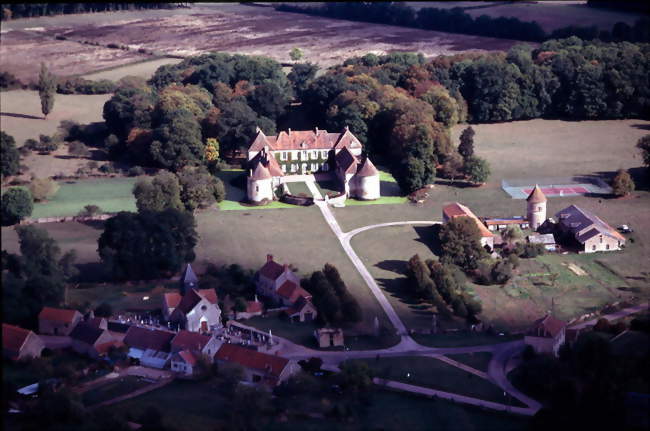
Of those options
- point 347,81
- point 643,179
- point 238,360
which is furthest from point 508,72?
point 238,360

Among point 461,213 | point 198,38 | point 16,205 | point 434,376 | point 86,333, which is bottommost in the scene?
point 434,376

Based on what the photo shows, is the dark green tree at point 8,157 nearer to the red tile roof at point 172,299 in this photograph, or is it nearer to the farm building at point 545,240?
the red tile roof at point 172,299

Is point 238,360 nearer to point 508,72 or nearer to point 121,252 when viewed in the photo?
point 121,252

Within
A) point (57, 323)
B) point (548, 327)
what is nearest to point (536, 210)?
point (548, 327)

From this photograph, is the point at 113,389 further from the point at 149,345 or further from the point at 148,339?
the point at 148,339

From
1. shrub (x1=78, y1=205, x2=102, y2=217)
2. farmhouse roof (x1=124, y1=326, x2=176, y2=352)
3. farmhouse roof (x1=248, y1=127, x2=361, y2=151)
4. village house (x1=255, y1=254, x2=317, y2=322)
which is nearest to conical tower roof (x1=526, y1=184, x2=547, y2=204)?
farmhouse roof (x1=248, y1=127, x2=361, y2=151)

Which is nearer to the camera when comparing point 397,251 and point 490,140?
point 397,251

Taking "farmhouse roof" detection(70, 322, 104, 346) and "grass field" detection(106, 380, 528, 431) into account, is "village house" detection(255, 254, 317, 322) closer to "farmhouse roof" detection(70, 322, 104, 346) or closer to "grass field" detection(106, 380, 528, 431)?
"grass field" detection(106, 380, 528, 431)
